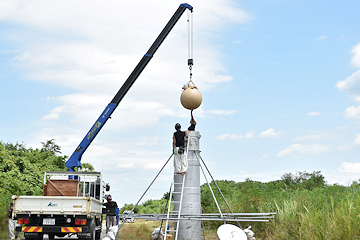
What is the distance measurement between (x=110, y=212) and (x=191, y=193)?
5966mm

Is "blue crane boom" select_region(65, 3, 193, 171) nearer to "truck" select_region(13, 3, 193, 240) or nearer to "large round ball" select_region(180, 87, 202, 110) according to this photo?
"truck" select_region(13, 3, 193, 240)

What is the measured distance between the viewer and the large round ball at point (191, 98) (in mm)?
14680

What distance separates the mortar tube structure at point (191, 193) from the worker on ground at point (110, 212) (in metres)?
5.30

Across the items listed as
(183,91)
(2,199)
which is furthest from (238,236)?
(2,199)

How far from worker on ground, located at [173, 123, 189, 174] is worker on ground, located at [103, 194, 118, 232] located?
5.72 metres

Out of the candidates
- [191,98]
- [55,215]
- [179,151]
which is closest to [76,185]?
[55,215]

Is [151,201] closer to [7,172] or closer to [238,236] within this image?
[7,172]

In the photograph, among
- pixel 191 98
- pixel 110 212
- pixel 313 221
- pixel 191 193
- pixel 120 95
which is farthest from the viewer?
pixel 120 95

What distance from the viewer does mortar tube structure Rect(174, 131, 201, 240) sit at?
1371cm

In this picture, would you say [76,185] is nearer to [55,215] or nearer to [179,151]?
[55,215]

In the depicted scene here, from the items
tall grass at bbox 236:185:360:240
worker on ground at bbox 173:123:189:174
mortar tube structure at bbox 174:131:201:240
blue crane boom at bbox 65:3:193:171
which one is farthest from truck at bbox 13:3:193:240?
tall grass at bbox 236:185:360:240

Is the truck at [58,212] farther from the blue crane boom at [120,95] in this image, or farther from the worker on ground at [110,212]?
the blue crane boom at [120,95]

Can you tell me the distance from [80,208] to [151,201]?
25.2 metres

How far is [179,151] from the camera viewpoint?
1410 centimetres
